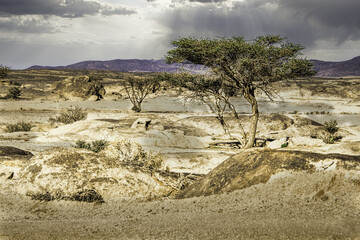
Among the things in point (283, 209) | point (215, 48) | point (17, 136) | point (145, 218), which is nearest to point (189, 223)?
point (145, 218)

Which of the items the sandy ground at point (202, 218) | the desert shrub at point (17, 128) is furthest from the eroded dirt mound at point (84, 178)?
the desert shrub at point (17, 128)

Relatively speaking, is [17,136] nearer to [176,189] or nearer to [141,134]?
[141,134]

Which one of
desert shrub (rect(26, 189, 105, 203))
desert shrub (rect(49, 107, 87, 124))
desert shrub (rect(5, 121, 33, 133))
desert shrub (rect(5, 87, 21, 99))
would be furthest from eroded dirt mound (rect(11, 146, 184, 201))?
desert shrub (rect(5, 87, 21, 99))

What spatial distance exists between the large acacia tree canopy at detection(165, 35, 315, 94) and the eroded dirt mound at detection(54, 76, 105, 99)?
39.3 m

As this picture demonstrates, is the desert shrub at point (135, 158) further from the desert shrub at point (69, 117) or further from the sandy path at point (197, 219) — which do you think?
the desert shrub at point (69, 117)

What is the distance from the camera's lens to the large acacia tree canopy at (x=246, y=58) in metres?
14.5

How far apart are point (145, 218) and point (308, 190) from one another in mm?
3350

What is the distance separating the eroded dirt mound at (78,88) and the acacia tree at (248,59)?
129 ft

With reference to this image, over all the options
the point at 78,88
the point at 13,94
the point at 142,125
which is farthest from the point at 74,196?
the point at 78,88

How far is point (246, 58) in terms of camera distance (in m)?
14.2

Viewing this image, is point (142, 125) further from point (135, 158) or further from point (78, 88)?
point (78, 88)

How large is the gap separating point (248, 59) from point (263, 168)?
823 centimetres

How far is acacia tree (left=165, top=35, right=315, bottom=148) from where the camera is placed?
14.6 meters

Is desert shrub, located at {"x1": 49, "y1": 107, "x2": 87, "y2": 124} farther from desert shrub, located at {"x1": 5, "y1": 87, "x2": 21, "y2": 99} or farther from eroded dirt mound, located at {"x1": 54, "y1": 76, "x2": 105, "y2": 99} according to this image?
eroded dirt mound, located at {"x1": 54, "y1": 76, "x2": 105, "y2": 99}
